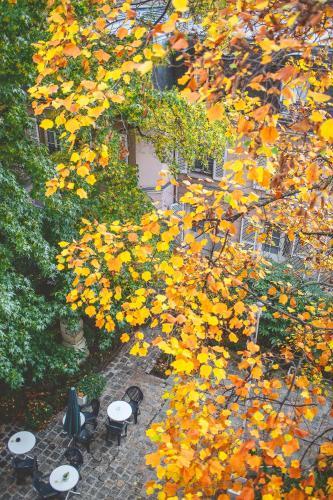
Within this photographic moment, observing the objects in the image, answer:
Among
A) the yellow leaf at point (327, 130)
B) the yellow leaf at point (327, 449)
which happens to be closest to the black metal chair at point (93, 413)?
the yellow leaf at point (327, 449)

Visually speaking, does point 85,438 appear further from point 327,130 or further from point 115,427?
point 327,130

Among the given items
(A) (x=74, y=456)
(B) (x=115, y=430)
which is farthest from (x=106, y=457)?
(A) (x=74, y=456)

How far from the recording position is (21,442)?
1044 centimetres

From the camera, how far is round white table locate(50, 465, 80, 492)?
9.46 m

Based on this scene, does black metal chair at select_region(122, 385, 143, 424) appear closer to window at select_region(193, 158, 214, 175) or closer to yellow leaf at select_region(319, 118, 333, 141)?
yellow leaf at select_region(319, 118, 333, 141)

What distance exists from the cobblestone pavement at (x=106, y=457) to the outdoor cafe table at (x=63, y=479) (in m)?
0.63

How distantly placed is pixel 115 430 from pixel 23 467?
2.46 meters

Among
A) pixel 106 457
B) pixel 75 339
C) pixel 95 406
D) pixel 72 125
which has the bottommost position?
pixel 106 457

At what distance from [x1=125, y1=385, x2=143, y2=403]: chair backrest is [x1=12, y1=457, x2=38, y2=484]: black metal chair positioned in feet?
10.2

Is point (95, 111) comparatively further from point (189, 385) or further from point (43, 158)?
point (43, 158)

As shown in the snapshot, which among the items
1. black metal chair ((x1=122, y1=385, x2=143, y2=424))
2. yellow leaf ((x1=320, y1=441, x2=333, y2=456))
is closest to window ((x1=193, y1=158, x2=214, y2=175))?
black metal chair ((x1=122, y1=385, x2=143, y2=424))

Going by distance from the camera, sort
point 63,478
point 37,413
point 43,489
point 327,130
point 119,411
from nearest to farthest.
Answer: point 327,130, point 43,489, point 63,478, point 119,411, point 37,413

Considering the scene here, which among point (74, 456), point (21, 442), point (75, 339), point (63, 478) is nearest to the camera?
point (63, 478)

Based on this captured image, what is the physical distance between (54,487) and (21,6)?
10.7 meters
